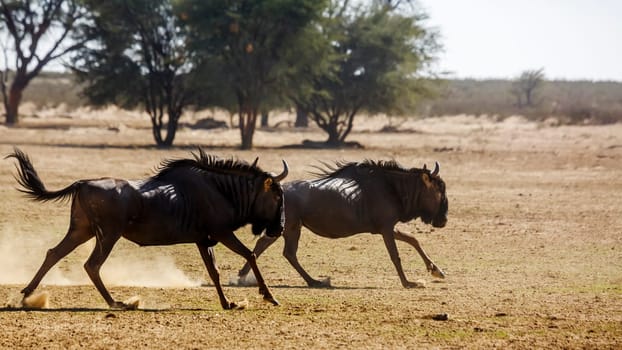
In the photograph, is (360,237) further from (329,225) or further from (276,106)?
(276,106)

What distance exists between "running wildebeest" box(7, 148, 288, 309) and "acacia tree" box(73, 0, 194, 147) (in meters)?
30.5

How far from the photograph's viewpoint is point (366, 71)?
45188 millimetres

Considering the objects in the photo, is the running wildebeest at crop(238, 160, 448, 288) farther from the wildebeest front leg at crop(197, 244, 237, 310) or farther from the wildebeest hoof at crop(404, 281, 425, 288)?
the wildebeest front leg at crop(197, 244, 237, 310)

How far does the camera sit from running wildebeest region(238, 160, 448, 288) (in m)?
12.8

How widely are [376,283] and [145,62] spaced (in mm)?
30824

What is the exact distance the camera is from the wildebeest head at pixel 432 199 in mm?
13398

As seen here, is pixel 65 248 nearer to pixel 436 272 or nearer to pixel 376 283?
pixel 376 283

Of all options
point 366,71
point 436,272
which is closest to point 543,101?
point 366,71

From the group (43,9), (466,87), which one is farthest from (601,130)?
(466,87)

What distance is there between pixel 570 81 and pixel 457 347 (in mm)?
144219

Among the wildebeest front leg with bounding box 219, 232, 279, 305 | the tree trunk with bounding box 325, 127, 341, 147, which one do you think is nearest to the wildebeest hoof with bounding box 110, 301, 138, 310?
the wildebeest front leg with bounding box 219, 232, 279, 305

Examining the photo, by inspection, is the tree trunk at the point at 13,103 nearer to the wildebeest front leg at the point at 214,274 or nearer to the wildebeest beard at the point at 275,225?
the wildebeest beard at the point at 275,225

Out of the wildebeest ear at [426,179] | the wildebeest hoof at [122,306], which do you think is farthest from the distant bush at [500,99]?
the wildebeest hoof at [122,306]

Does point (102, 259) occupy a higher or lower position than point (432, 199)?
lower
